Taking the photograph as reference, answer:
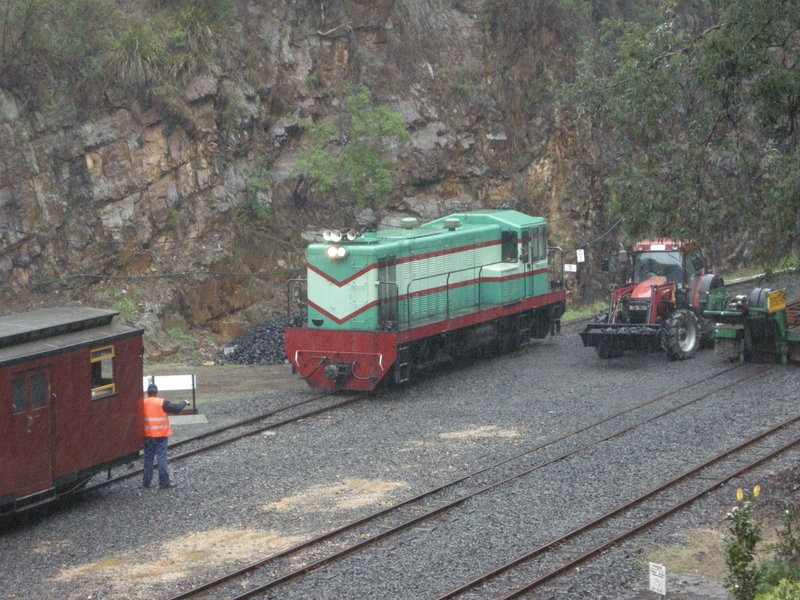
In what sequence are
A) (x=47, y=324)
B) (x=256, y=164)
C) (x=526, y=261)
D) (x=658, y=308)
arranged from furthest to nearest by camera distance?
(x=256, y=164) < (x=526, y=261) < (x=658, y=308) < (x=47, y=324)

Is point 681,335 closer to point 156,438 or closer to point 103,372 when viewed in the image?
point 156,438

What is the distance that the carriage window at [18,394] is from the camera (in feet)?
34.1

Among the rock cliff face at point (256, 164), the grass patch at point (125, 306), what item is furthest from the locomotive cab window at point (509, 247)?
the grass patch at point (125, 306)

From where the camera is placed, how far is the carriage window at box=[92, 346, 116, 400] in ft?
38.1

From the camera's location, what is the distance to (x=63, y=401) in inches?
434

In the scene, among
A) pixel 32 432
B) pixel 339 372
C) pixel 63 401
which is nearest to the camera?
pixel 32 432

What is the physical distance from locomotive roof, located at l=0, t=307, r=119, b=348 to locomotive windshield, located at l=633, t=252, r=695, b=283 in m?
13.0

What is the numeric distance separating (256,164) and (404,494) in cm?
1562

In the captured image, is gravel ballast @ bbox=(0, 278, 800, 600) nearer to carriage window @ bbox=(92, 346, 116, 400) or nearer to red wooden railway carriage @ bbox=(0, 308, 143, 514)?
red wooden railway carriage @ bbox=(0, 308, 143, 514)

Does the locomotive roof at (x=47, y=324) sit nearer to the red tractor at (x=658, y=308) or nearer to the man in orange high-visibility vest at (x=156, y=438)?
the man in orange high-visibility vest at (x=156, y=438)

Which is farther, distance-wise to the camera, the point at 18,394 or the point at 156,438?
the point at 156,438

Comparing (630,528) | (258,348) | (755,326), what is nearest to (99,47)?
(258,348)

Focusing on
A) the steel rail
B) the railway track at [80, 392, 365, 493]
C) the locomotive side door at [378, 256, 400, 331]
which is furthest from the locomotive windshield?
the railway track at [80, 392, 365, 493]

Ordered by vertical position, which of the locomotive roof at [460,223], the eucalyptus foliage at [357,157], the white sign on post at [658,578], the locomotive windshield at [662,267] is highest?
the eucalyptus foliage at [357,157]
